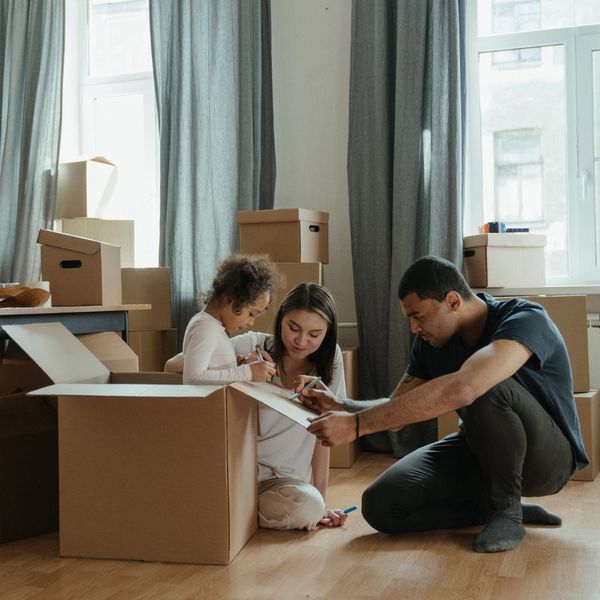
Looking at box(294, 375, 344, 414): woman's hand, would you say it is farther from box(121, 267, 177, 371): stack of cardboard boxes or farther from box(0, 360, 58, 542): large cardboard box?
box(121, 267, 177, 371): stack of cardboard boxes

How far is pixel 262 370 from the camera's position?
225cm

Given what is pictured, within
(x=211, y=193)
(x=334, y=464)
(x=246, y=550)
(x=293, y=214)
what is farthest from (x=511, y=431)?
(x=211, y=193)

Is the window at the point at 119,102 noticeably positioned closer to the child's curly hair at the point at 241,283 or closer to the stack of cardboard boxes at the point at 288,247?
the stack of cardboard boxes at the point at 288,247

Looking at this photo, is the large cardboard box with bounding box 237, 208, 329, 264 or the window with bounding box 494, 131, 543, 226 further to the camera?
the window with bounding box 494, 131, 543, 226

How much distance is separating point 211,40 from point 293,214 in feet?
3.72

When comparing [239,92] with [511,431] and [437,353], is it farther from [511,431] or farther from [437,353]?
[511,431]

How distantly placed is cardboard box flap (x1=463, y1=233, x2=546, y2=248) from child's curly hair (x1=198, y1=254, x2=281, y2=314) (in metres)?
1.19

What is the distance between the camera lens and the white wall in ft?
12.8

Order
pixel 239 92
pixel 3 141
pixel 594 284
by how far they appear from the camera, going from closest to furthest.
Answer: pixel 594 284 → pixel 239 92 → pixel 3 141

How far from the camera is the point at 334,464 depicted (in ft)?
10.6

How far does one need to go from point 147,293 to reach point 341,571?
7.00 feet

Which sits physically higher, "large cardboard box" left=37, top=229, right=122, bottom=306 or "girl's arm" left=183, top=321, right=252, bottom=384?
"large cardboard box" left=37, top=229, right=122, bottom=306

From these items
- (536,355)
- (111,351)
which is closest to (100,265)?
(111,351)

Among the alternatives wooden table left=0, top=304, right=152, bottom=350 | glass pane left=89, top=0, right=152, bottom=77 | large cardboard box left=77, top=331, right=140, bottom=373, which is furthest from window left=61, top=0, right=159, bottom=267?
large cardboard box left=77, top=331, right=140, bottom=373
